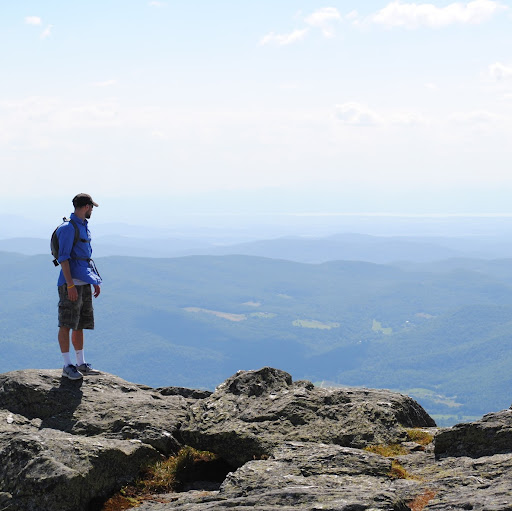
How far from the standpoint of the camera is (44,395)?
14055mm

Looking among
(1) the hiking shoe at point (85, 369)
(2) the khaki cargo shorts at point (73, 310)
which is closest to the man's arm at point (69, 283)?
(2) the khaki cargo shorts at point (73, 310)

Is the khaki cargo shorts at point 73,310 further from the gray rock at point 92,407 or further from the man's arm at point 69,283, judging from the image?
the gray rock at point 92,407

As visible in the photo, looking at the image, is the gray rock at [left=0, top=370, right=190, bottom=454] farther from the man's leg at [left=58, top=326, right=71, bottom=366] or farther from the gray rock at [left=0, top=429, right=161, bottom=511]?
the gray rock at [left=0, top=429, right=161, bottom=511]

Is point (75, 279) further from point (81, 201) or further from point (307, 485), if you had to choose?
point (307, 485)

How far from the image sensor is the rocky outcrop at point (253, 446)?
28.9ft

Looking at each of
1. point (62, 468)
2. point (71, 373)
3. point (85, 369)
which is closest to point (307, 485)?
point (62, 468)

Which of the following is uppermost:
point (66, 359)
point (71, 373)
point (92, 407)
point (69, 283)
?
point (69, 283)

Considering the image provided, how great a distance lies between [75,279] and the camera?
50.6ft

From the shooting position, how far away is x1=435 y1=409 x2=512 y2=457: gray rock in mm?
11225

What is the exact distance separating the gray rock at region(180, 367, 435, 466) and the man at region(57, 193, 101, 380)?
391cm

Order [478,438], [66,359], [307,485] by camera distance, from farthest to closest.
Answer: [66,359]
[478,438]
[307,485]

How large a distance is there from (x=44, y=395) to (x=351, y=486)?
8.36 m

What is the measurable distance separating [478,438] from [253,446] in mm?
4509

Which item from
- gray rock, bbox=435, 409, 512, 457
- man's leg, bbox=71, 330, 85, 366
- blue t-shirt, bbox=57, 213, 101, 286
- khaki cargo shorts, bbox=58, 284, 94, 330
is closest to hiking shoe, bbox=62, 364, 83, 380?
man's leg, bbox=71, 330, 85, 366
